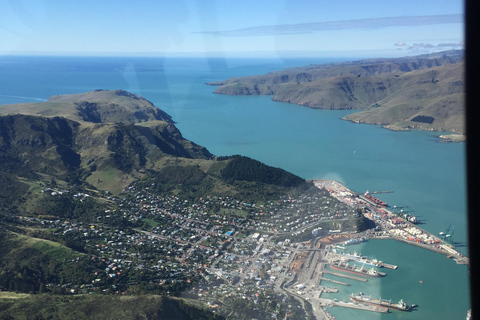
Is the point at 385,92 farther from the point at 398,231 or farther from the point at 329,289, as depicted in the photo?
the point at 329,289

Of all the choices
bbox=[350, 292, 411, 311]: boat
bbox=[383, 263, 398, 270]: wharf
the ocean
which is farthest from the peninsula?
the ocean

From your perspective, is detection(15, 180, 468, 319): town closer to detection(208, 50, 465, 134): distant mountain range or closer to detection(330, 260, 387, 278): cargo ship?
detection(330, 260, 387, 278): cargo ship

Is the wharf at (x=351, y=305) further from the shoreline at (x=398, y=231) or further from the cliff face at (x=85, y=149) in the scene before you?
the cliff face at (x=85, y=149)

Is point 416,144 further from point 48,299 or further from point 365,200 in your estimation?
point 48,299

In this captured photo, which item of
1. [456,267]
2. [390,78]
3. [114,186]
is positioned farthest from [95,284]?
[390,78]

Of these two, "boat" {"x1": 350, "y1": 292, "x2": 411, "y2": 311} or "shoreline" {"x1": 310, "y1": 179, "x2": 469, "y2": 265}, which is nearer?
"boat" {"x1": 350, "y1": 292, "x2": 411, "y2": 311}

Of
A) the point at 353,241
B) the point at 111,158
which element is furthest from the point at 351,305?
the point at 111,158
